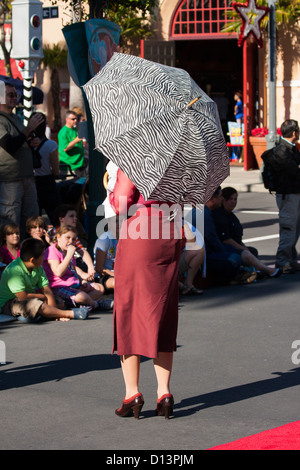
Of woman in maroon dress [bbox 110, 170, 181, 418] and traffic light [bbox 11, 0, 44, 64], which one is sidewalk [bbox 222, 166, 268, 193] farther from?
woman in maroon dress [bbox 110, 170, 181, 418]

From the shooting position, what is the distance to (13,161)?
34.6ft

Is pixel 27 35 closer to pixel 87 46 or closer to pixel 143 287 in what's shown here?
pixel 87 46

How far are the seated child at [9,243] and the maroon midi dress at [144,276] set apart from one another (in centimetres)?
374

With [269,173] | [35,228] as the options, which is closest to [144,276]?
[35,228]

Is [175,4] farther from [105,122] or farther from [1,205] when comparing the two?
[105,122]

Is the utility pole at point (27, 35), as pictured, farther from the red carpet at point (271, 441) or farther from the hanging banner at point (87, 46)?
the red carpet at point (271, 441)

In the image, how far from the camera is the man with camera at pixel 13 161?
10.4 meters

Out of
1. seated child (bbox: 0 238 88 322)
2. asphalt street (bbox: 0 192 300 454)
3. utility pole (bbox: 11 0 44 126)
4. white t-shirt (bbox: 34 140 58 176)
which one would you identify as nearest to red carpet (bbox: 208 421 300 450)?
asphalt street (bbox: 0 192 300 454)

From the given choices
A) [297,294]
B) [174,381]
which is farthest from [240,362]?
[297,294]

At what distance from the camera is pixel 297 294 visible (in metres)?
10.4

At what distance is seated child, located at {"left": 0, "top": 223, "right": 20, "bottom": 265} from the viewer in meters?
9.72

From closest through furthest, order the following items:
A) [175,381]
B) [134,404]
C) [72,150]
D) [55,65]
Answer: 1. [134,404]
2. [175,381]
3. [72,150]
4. [55,65]

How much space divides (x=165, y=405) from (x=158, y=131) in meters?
1.74

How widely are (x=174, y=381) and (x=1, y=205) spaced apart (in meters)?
4.25
